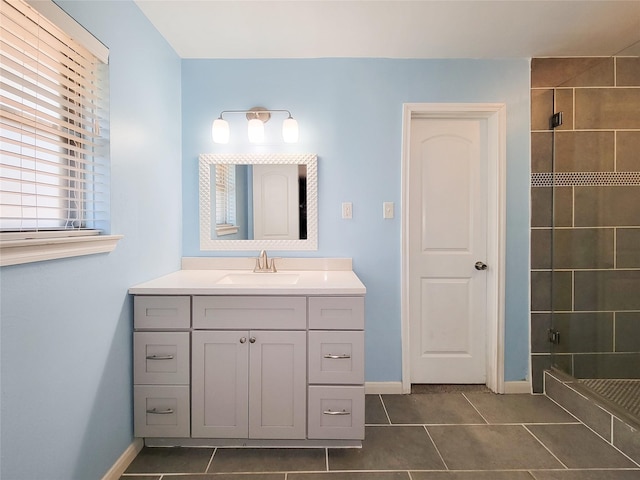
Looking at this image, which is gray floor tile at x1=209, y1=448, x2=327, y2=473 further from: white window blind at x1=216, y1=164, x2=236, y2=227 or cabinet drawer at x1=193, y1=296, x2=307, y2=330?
white window blind at x1=216, y1=164, x2=236, y2=227

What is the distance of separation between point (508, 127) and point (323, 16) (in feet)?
4.55

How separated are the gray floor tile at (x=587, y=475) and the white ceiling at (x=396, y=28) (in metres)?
2.26

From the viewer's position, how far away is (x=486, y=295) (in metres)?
2.39

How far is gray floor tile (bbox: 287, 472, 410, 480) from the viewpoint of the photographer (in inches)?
60.2

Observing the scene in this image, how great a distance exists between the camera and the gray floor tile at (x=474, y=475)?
1.54 metres

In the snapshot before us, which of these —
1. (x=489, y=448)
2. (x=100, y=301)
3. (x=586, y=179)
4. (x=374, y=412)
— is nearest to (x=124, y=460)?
(x=100, y=301)

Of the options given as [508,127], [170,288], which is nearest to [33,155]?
[170,288]

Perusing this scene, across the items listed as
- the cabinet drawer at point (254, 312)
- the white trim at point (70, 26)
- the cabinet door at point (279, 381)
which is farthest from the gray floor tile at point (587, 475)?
the white trim at point (70, 26)

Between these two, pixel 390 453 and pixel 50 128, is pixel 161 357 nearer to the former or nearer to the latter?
pixel 50 128

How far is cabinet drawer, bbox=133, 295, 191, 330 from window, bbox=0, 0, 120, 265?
1.46 ft

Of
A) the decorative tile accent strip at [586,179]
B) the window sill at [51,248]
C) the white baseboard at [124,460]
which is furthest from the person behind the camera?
the decorative tile accent strip at [586,179]

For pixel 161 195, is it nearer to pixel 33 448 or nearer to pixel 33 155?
pixel 33 155

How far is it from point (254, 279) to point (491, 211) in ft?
5.41

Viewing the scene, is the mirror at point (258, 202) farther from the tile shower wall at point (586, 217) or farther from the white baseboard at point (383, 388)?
the tile shower wall at point (586, 217)
